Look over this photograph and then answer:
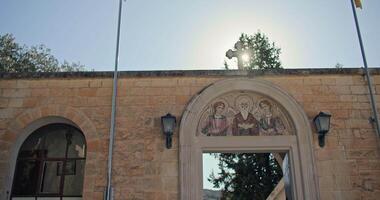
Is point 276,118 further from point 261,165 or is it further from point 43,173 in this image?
point 261,165

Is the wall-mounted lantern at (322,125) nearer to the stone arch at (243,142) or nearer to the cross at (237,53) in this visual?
the stone arch at (243,142)

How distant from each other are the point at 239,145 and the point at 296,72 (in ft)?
5.92

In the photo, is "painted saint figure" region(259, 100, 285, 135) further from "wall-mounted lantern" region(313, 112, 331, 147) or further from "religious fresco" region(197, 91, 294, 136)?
"wall-mounted lantern" region(313, 112, 331, 147)

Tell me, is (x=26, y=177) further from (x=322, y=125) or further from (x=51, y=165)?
(x=322, y=125)

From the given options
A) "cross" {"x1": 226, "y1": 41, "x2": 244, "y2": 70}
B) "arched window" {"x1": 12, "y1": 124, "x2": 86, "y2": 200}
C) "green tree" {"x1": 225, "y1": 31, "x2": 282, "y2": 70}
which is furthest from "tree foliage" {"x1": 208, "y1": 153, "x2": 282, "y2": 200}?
"arched window" {"x1": 12, "y1": 124, "x2": 86, "y2": 200}

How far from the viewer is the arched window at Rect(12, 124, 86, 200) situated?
243 inches

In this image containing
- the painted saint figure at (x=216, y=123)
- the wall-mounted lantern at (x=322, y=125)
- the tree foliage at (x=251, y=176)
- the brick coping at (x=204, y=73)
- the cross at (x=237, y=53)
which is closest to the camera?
the wall-mounted lantern at (x=322, y=125)

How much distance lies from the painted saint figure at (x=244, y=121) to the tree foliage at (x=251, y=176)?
8.34 metres

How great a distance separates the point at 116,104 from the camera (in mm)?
6277

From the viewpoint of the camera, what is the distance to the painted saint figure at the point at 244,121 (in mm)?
6113

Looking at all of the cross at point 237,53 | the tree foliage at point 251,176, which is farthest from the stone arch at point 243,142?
the tree foliage at point 251,176

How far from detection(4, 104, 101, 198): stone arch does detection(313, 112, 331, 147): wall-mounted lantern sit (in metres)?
3.86

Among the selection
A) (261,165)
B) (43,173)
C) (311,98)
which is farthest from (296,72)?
(261,165)

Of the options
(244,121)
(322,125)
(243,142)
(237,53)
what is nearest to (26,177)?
(243,142)
